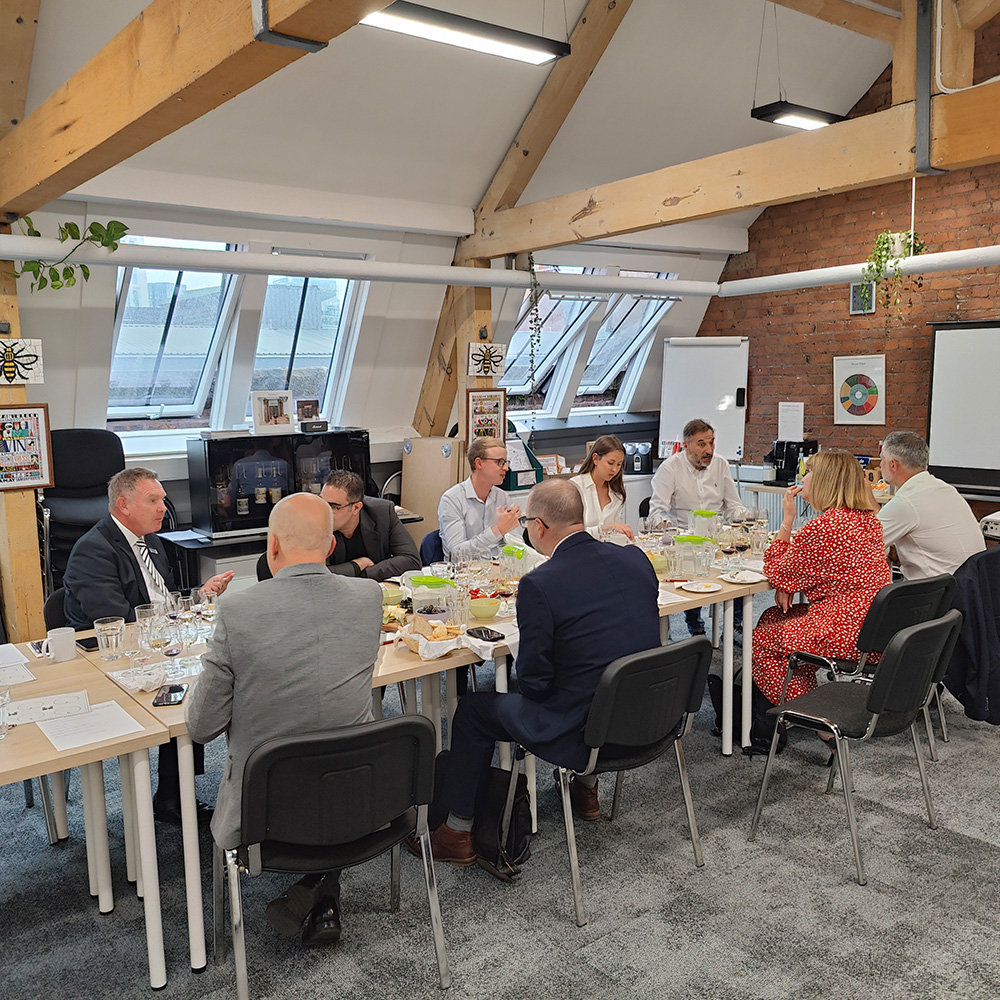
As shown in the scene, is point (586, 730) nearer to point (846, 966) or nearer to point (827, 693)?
point (846, 966)

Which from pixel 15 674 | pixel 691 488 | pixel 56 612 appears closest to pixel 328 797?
pixel 15 674

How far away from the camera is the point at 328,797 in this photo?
92.8 inches

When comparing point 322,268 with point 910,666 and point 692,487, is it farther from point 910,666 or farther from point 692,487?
point 910,666

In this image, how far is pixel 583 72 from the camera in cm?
632

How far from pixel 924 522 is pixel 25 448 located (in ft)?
15.7

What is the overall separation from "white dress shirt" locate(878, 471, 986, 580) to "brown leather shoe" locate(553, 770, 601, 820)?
192cm

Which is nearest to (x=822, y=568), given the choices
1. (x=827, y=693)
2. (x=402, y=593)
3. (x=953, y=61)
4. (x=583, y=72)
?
(x=827, y=693)

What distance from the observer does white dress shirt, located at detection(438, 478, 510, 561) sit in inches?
193

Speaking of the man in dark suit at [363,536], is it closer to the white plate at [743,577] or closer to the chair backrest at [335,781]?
the white plate at [743,577]

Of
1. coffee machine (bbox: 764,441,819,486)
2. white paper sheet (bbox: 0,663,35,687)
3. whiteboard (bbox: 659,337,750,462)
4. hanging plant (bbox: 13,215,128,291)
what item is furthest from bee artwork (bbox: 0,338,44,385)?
coffee machine (bbox: 764,441,819,486)

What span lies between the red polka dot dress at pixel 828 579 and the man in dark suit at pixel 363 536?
1.76 meters

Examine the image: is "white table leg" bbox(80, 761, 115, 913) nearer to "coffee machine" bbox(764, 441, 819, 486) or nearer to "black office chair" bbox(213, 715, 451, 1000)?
"black office chair" bbox(213, 715, 451, 1000)

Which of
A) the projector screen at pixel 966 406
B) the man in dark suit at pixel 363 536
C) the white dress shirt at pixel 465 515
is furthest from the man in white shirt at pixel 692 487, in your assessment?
the projector screen at pixel 966 406

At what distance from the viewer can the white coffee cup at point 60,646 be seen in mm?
3172
